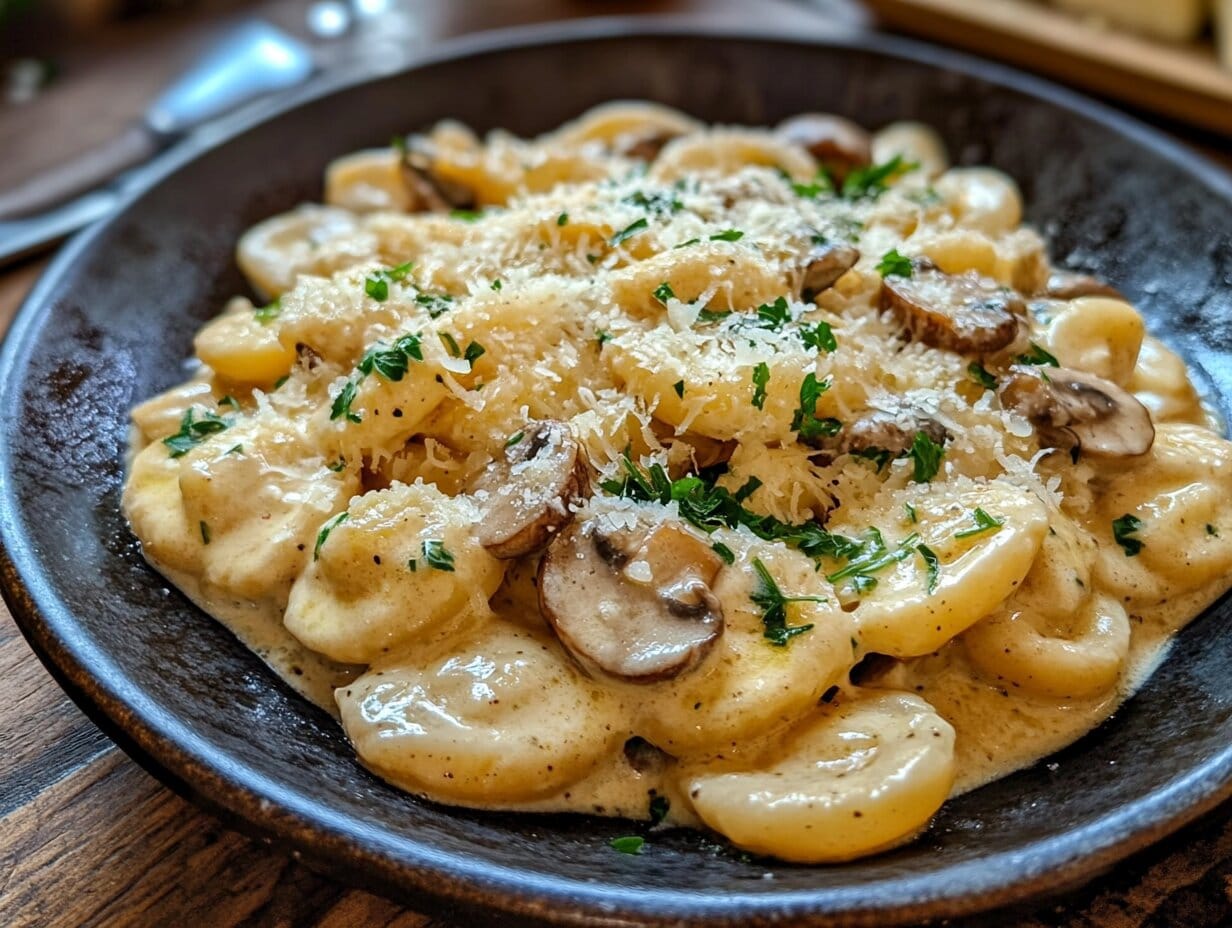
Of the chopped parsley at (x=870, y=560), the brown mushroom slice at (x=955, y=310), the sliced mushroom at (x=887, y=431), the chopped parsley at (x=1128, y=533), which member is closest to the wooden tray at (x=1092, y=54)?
the brown mushroom slice at (x=955, y=310)

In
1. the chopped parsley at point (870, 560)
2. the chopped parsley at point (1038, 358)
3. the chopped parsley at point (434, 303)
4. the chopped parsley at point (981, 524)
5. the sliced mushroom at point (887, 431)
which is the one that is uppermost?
the chopped parsley at point (434, 303)

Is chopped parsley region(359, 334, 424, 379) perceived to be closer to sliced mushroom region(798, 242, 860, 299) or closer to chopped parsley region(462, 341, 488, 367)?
chopped parsley region(462, 341, 488, 367)

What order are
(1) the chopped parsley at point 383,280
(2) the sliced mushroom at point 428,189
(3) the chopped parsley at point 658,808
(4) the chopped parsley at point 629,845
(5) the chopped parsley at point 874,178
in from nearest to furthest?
1. (4) the chopped parsley at point 629,845
2. (3) the chopped parsley at point 658,808
3. (1) the chopped parsley at point 383,280
4. (5) the chopped parsley at point 874,178
5. (2) the sliced mushroom at point 428,189

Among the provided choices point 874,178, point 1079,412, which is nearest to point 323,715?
point 1079,412

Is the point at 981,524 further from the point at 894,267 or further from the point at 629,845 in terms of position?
the point at 629,845

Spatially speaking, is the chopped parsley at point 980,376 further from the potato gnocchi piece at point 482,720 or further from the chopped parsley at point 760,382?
the potato gnocchi piece at point 482,720
